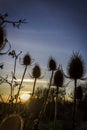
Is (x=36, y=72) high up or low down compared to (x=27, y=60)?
down

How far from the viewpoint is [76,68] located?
1744 centimetres

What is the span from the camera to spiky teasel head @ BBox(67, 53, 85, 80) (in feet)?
55.0

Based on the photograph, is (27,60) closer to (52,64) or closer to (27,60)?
(27,60)

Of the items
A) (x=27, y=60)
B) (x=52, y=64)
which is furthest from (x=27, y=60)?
(x=52, y=64)

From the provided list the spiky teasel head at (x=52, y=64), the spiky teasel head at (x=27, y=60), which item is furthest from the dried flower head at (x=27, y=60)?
the spiky teasel head at (x=52, y=64)

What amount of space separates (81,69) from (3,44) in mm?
13021

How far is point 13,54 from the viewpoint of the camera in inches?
301

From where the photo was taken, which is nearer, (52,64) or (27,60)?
(27,60)

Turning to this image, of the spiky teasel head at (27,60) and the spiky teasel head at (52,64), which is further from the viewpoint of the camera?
the spiky teasel head at (52,64)

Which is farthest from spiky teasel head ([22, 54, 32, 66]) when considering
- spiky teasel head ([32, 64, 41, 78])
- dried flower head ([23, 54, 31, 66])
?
spiky teasel head ([32, 64, 41, 78])

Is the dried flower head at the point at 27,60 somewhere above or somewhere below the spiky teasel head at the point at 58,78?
above

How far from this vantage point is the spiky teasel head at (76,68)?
16766 millimetres

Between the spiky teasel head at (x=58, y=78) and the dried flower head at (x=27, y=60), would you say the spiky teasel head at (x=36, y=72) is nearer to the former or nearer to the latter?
the spiky teasel head at (x=58, y=78)

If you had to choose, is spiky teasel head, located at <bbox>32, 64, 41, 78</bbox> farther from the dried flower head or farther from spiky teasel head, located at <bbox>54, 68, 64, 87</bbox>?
the dried flower head
